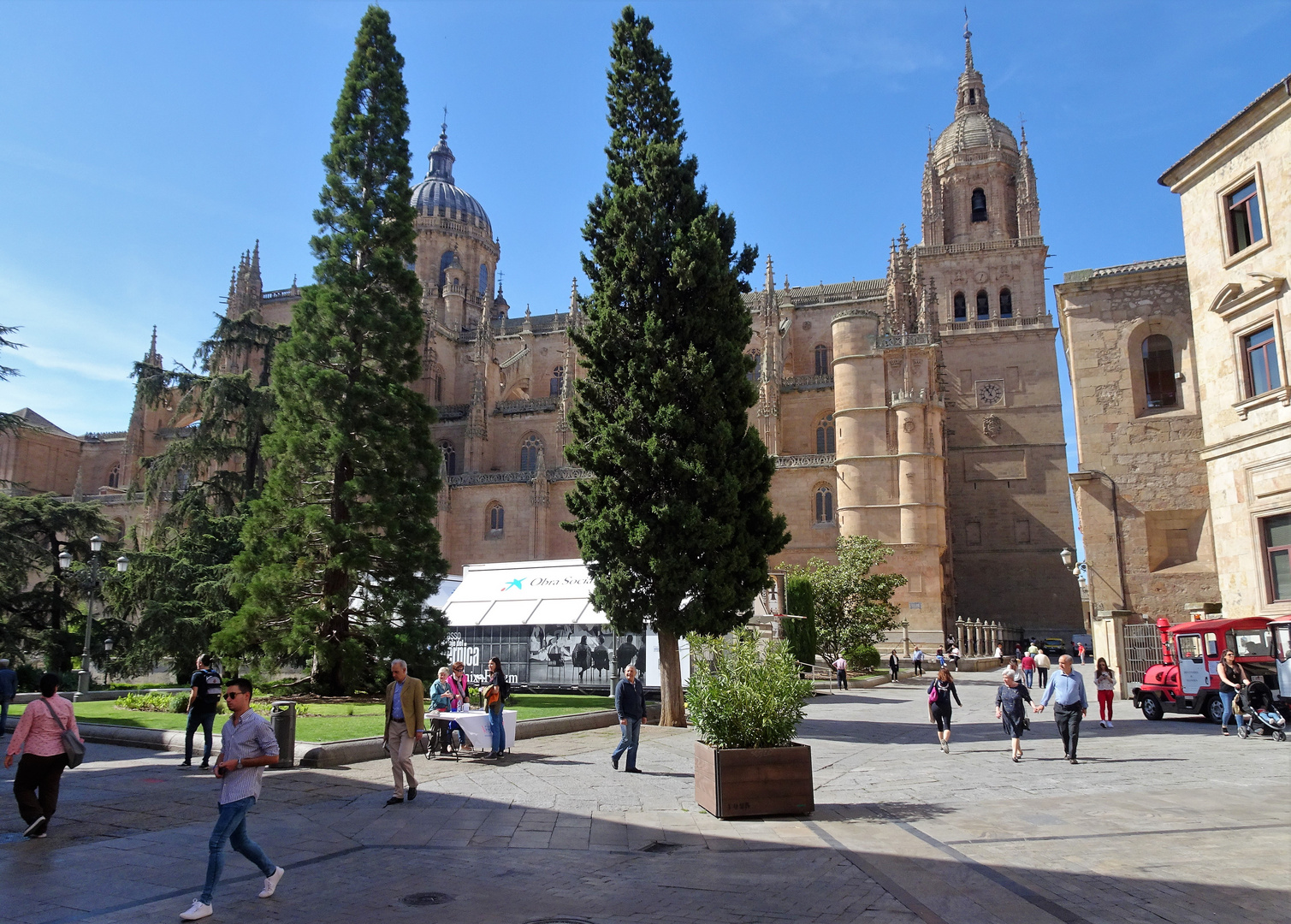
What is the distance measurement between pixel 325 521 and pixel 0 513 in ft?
36.2

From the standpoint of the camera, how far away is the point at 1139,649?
63.6ft

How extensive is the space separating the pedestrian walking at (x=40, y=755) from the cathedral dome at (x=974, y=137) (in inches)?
2043

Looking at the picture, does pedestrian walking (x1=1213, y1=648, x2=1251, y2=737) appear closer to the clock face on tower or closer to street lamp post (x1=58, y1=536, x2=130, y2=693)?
street lamp post (x1=58, y1=536, x2=130, y2=693)

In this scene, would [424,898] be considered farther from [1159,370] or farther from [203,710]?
[1159,370]

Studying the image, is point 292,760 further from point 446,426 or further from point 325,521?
point 446,426

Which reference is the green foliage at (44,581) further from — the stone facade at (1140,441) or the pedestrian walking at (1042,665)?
the stone facade at (1140,441)

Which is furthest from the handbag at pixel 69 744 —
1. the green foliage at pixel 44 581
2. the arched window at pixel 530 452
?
the arched window at pixel 530 452

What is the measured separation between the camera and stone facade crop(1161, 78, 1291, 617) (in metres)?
16.2

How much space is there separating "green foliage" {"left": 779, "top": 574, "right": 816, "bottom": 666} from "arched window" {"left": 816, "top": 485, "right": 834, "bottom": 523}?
42.3 ft

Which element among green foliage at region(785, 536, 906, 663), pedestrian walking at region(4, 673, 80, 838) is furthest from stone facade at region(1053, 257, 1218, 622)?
pedestrian walking at region(4, 673, 80, 838)

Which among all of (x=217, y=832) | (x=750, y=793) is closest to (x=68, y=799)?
(x=217, y=832)

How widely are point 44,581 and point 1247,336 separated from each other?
2995 centimetres

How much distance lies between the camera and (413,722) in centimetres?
878

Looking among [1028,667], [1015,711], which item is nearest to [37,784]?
[1015,711]
